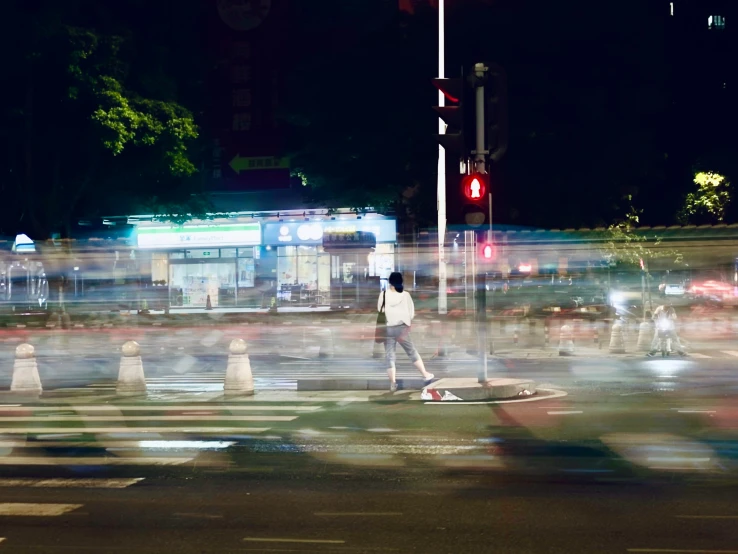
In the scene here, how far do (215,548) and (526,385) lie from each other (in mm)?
9986

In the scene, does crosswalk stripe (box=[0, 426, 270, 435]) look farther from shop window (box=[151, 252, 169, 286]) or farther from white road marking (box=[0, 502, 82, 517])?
shop window (box=[151, 252, 169, 286])

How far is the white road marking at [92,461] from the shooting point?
10.6 metres

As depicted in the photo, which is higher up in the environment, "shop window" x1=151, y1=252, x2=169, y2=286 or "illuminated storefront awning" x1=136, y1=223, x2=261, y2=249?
"illuminated storefront awning" x1=136, y1=223, x2=261, y2=249

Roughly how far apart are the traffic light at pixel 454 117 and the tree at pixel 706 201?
36226 millimetres

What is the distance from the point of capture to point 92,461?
10.8 m

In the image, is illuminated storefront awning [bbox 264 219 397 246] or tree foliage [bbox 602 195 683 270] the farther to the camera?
illuminated storefront awning [bbox 264 219 397 246]

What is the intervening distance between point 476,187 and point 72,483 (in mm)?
7556

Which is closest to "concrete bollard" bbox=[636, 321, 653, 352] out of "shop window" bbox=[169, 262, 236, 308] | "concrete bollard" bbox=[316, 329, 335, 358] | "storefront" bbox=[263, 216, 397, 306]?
"concrete bollard" bbox=[316, 329, 335, 358]

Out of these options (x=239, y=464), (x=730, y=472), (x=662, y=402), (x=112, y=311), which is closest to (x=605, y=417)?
(x=662, y=402)

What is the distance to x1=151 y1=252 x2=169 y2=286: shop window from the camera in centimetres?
4562

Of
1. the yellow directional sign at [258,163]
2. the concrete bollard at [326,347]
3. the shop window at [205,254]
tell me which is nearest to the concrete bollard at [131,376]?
the concrete bollard at [326,347]

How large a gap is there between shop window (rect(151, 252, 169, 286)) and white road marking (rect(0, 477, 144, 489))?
35862 mm

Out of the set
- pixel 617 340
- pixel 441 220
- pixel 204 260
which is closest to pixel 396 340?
pixel 617 340

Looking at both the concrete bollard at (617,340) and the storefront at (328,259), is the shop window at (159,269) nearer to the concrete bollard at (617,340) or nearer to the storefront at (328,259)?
the storefront at (328,259)
